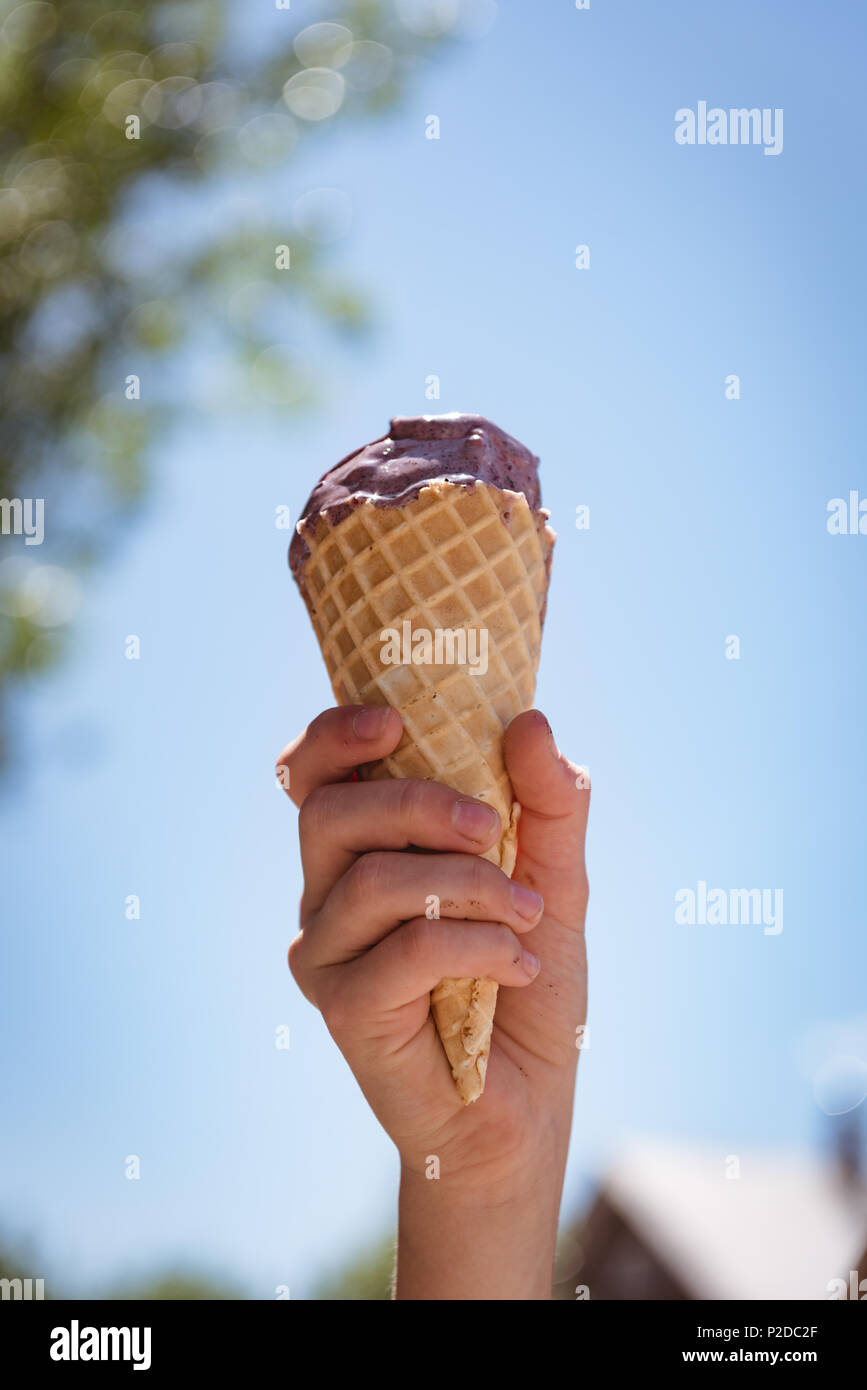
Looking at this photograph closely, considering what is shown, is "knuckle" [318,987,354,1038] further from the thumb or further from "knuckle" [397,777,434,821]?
the thumb

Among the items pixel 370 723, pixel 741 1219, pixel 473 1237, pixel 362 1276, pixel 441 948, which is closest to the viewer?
pixel 441 948

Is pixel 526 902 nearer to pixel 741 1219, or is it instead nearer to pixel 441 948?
pixel 441 948

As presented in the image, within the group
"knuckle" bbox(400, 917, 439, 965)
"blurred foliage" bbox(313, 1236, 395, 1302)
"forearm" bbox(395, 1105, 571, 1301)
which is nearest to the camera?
"knuckle" bbox(400, 917, 439, 965)

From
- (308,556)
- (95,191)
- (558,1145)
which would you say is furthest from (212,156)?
(558,1145)

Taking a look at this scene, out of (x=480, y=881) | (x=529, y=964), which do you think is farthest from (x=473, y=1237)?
(x=480, y=881)

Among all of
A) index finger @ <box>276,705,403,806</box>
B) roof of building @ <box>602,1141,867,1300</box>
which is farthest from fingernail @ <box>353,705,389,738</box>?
roof of building @ <box>602,1141,867,1300</box>

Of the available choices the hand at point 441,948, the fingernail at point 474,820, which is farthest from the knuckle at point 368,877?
the fingernail at point 474,820
